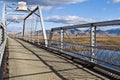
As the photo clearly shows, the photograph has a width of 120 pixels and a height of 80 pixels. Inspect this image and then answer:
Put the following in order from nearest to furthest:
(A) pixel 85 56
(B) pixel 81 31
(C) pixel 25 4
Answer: (A) pixel 85 56 → (B) pixel 81 31 → (C) pixel 25 4

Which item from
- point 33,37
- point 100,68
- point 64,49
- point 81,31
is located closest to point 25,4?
point 33,37

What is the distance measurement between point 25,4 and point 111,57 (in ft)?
150

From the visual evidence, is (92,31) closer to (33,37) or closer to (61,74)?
(61,74)

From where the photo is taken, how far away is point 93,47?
15.8m

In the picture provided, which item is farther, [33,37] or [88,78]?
[33,37]

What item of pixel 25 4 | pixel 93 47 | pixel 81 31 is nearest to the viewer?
pixel 93 47

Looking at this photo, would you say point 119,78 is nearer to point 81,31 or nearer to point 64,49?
point 81,31

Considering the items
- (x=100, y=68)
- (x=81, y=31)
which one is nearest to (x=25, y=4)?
(x=81, y=31)

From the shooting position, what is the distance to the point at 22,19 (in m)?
94.2

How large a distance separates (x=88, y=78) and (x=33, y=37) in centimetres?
4150

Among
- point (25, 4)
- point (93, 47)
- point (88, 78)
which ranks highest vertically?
point (25, 4)

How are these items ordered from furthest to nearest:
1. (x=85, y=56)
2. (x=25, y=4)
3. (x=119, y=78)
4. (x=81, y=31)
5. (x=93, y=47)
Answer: (x=25, y=4) → (x=81, y=31) → (x=85, y=56) → (x=93, y=47) → (x=119, y=78)

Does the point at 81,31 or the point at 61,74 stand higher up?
the point at 81,31

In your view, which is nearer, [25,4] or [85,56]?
[85,56]
